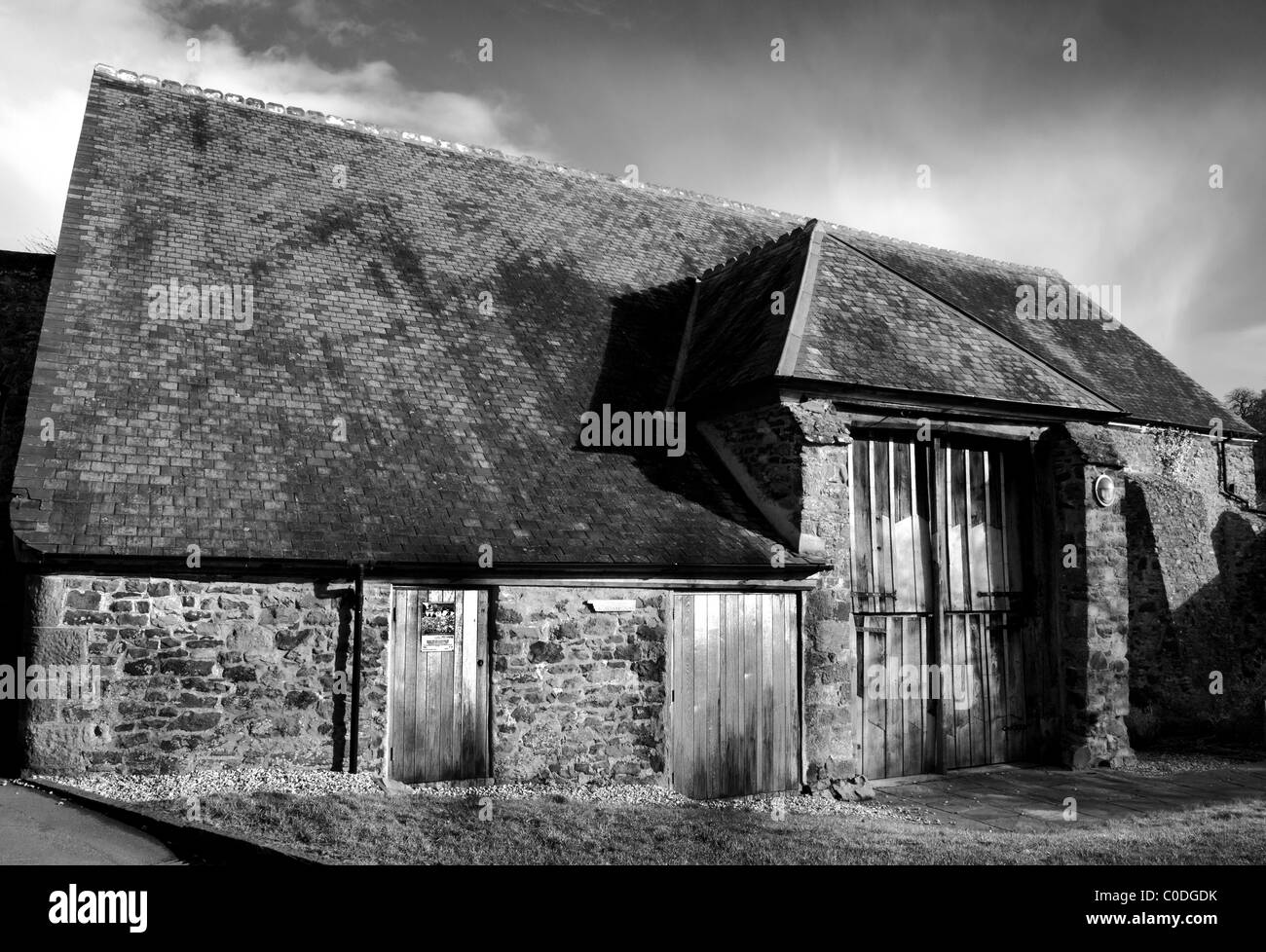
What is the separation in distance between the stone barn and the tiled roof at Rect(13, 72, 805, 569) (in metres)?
0.05

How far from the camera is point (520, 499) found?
1125 centimetres

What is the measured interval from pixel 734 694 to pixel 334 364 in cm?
645

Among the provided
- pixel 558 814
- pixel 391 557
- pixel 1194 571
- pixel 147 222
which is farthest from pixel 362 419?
pixel 1194 571

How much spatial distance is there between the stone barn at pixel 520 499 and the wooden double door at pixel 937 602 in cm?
5

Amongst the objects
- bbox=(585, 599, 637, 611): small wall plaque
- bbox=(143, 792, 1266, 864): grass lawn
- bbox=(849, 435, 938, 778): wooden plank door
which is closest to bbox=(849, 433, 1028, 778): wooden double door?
bbox=(849, 435, 938, 778): wooden plank door

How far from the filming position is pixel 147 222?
12.7 metres

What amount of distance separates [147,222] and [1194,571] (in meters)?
18.4

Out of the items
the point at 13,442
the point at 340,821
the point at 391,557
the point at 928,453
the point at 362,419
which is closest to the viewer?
the point at 340,821

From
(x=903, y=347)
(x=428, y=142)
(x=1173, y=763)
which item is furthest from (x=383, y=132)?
(x=1173, y=763)

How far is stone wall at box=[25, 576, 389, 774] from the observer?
893 cm

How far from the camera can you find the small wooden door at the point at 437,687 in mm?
10047

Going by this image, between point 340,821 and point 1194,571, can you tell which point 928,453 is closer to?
point 1194,571

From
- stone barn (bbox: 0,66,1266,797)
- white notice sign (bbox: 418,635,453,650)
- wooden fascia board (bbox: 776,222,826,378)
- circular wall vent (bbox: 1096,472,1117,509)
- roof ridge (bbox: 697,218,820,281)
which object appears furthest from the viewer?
roof ridge (bbox: 697,218,820,281)

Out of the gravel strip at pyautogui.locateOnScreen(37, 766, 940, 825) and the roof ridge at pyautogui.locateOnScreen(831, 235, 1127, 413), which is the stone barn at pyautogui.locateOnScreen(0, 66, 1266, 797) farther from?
the gravel strip at pyautogui.locateOnScreen(37, 766, 940, 825)
